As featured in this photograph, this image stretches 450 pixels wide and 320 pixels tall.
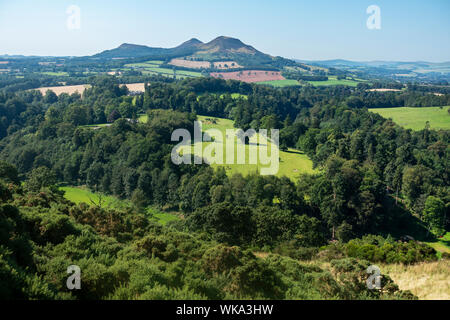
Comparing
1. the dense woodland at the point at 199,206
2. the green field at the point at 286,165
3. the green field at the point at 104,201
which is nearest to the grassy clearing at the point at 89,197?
the green field at the point at 104,201

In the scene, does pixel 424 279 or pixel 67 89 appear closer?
pixel 424 279

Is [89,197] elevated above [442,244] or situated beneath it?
elevated above

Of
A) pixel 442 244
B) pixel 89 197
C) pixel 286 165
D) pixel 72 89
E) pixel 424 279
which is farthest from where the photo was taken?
pixel 72 89

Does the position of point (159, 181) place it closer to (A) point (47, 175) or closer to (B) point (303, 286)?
(A) point (47, 175)

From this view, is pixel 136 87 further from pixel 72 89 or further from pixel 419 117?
pixel 419 117

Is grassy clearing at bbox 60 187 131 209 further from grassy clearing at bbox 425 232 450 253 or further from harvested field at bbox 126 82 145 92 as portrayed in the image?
harvested field at bbox 126 82 145 92

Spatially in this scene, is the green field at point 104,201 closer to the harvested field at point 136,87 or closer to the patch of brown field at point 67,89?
the harvested field at point 136,87

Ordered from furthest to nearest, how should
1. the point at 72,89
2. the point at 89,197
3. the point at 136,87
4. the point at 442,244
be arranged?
the point at 136,87 < the point at 72,89 < the point at 89,197 < the point at 442,244

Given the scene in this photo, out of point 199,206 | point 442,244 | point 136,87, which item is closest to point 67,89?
point 136,87
